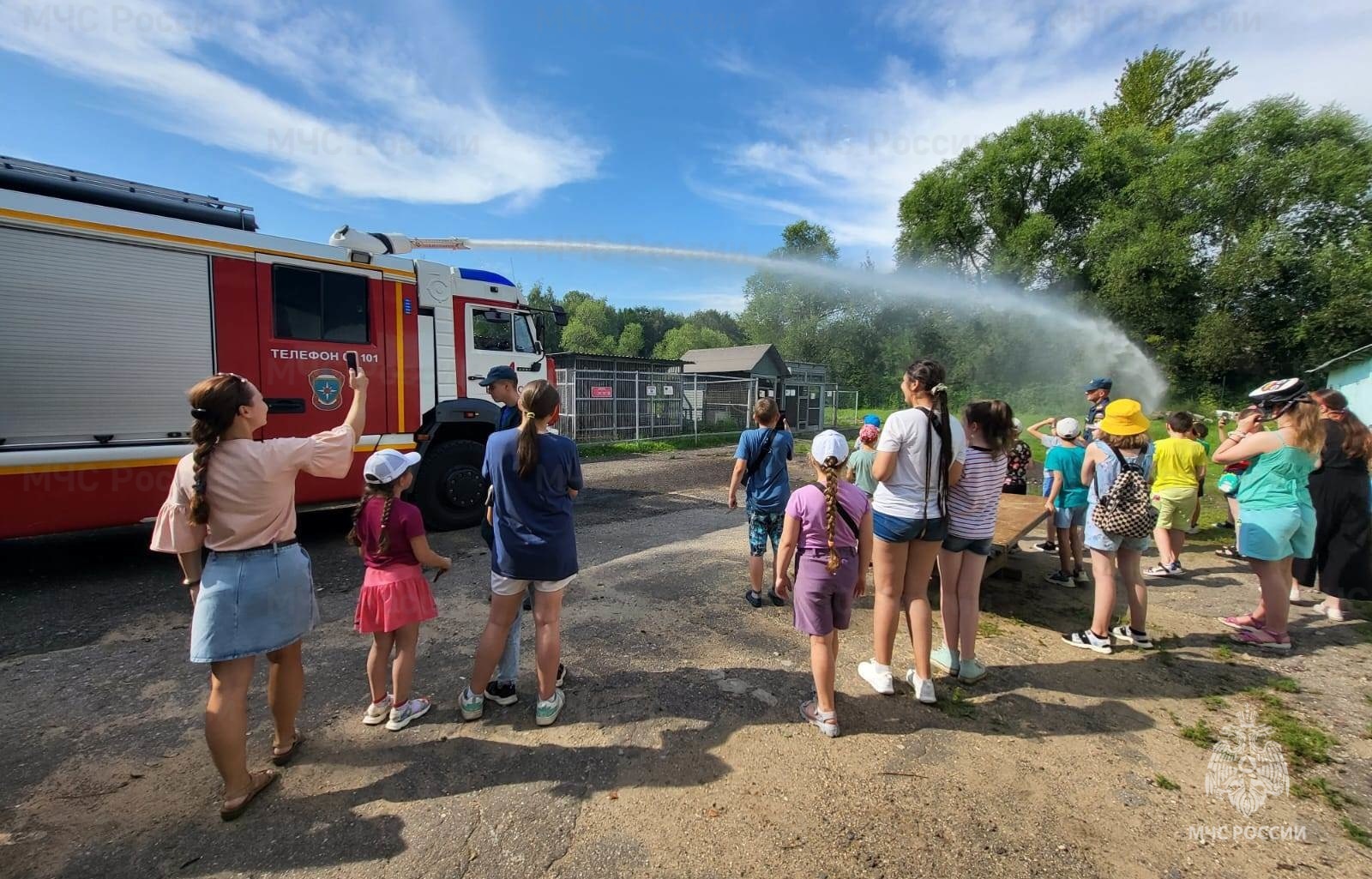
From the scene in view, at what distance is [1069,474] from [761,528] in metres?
2.94

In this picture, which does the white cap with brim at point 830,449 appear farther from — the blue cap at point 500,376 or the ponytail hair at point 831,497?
the blue cap at point 500,376

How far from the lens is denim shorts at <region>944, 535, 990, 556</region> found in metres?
3.43

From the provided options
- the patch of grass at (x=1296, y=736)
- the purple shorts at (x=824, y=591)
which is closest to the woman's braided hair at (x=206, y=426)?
the purple shorts at (x=824, y=591)

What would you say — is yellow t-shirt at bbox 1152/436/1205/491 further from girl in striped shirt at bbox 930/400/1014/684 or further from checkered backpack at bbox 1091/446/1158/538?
girl in striped shirt at bbox 930/400/1014/684

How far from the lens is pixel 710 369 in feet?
93.6

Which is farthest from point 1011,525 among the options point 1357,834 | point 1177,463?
point 1357,834

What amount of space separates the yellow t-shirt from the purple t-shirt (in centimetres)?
660

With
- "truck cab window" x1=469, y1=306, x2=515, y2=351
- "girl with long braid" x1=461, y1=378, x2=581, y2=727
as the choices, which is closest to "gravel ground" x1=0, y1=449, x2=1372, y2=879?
"girl with long braid" x1=461, y1=378, x2=581, y2=727

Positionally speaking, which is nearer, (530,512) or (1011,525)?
(530,512)

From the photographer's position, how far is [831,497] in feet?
9.62

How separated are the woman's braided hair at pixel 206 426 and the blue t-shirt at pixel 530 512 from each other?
42.1 inches

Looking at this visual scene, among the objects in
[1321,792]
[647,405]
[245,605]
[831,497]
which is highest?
[647,405]

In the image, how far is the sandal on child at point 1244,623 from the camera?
14.2 ft

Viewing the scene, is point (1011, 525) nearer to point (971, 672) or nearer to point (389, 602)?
point (971, 672)
